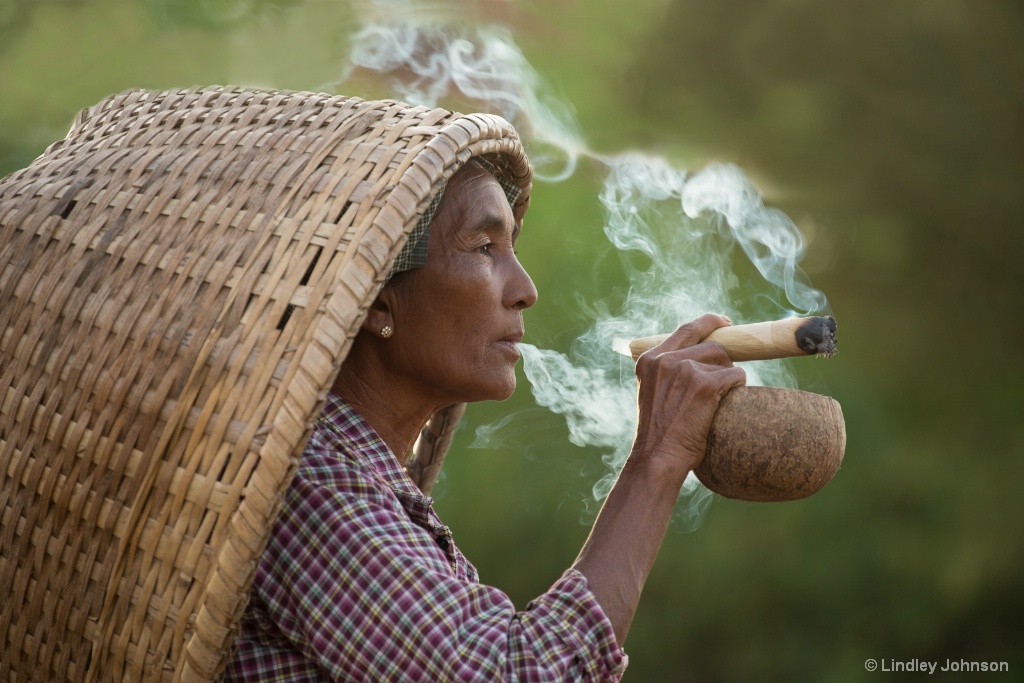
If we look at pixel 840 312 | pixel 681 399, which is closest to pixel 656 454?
pixel 681 399

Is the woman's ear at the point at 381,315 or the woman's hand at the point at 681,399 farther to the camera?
the woman's ear at the point at 381,315

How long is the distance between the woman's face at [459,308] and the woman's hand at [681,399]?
28 centimetres

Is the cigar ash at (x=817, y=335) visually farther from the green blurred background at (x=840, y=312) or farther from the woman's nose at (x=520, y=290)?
the green blurred background at (x=840, y=312)

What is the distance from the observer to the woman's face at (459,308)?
5.64 feet

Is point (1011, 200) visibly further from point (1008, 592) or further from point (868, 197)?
point (1008, 592)

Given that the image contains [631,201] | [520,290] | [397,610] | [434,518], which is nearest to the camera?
[397,610]

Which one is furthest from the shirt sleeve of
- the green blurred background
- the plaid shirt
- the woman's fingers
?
the green blurred background

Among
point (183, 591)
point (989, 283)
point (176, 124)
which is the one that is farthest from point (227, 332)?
point (989, 283)

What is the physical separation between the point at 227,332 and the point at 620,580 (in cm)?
68

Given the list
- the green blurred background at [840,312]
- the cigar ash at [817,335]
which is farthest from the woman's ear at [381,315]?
the green blurred background at [840,312]

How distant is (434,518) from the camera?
166 centimetres

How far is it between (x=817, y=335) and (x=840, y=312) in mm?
2204

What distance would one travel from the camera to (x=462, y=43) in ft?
11.3

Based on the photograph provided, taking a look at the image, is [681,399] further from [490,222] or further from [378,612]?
[378,612]
